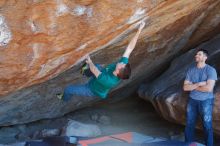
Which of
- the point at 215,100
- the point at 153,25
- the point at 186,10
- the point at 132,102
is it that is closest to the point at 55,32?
the point at 153,25

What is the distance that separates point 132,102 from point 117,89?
1154mm

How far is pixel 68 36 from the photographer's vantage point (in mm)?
5953

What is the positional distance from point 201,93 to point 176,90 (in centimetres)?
127

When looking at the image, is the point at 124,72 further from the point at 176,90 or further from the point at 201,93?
the point at 176,90

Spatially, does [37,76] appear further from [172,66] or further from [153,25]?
[172,66]

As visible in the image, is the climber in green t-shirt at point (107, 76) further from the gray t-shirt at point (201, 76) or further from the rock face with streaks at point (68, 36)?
the gray t-shirt at point (201, 76)

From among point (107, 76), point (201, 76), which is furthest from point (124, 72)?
point (201, 76)

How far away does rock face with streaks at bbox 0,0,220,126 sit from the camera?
559 cm

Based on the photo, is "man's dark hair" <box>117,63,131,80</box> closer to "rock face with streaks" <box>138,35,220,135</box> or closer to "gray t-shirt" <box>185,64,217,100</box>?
"gray t-shirt" <box>185,64,217,100</box>

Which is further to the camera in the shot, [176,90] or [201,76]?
[176,90]

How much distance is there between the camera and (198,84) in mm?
6219

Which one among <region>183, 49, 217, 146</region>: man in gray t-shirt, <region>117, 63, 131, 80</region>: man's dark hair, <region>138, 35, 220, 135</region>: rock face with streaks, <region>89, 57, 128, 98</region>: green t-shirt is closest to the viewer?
<region>117, 63, 131, 80</region>: man's dark hair

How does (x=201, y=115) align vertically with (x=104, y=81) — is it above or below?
below

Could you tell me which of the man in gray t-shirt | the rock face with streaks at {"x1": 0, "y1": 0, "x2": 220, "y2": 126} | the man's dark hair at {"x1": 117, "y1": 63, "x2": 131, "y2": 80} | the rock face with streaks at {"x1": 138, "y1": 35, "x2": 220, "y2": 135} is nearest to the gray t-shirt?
the man in gray t-shirt
